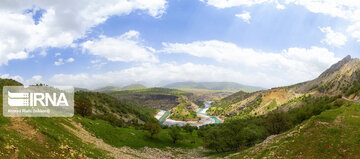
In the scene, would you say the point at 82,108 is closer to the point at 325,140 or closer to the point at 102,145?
the point at 102,145

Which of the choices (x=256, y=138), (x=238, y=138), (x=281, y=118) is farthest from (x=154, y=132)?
(x=281, y=118)

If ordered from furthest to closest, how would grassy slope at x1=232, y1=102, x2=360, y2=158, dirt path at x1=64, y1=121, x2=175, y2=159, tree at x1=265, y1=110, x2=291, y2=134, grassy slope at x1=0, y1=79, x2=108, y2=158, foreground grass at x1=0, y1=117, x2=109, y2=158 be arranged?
tree at x1=265, y1=110, x2=291, y2=134 < dirt path at x1=64, y1=121, x2=175, y2=159 < grassy slope at x1=232, y1=102, x2=360, y2=158 < grassy slope at x1=0, y1=79, x2=108, y2=158 < foreground grass at x1=0, y1=117, x2=109, y2=158

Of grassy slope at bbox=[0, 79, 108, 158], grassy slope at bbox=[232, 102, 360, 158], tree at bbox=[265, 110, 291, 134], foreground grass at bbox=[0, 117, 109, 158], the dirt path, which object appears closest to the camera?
foreground grass at bbox=[0, 117, 109, 158]

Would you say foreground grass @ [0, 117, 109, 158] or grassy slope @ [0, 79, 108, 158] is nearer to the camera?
foreground grass @ [0, 117, 109, 158]

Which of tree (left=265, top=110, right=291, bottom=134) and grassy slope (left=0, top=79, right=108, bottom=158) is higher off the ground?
grassy slope (left=0, top=79, right=108, bottom=158)

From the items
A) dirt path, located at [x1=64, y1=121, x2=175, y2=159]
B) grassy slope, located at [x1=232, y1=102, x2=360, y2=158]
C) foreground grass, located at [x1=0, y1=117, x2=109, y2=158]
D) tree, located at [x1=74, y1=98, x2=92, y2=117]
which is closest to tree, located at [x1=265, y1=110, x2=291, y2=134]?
grassy slope, located at [x1=232, y1=102, x2=360, y2=158]

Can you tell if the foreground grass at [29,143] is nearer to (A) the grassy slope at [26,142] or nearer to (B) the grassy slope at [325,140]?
(A) the grassy slope at [26,142]

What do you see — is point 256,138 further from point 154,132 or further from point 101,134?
point 101,134

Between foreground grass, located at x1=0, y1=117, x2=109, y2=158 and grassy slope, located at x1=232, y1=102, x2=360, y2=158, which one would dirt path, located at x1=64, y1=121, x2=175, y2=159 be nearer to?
foreground grass, located at x1=0, y1=117, x2=109, y2=158

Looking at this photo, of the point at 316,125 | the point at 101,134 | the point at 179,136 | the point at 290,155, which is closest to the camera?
the point at 290,155
